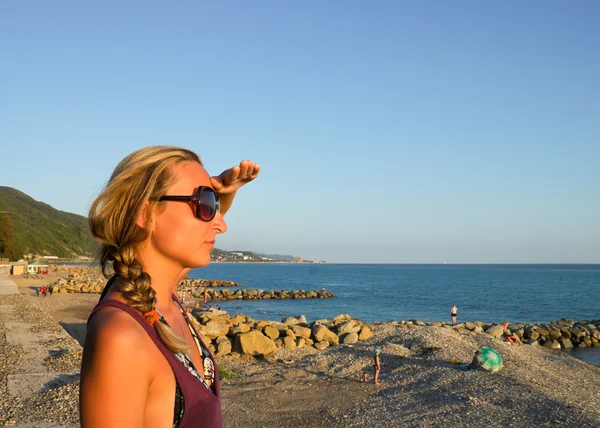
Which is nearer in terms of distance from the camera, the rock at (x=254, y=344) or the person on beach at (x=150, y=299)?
the person on beach at (x=150, y=299)

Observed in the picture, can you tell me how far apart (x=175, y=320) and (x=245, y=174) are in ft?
2.08

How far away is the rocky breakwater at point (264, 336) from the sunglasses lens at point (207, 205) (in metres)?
14.2

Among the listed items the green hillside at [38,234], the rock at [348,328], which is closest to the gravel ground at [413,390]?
the rock at [348,328]

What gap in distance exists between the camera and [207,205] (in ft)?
5.96

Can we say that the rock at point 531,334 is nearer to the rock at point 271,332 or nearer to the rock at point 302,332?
the rock at point 302,332

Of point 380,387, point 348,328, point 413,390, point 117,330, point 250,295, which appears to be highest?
point 117,330

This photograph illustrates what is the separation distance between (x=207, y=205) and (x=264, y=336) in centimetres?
1512

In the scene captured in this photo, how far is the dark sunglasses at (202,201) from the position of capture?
5.81 feet

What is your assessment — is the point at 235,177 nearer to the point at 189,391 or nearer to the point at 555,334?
the point at 189,391

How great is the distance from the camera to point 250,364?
1491 centimetres

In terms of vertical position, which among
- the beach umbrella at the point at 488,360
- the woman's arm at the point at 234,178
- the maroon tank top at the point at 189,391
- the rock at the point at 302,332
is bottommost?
the rock at the point at 302,332

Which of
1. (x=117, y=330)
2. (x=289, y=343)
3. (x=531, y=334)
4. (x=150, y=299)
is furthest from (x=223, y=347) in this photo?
(x=531, y=334)

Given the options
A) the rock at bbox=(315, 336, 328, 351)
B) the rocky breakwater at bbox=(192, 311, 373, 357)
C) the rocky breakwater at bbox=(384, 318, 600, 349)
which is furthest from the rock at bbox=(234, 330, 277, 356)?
the rocky breakwater at bbox=(384, 318, 600, 349)

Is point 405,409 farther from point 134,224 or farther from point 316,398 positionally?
point 134,224
